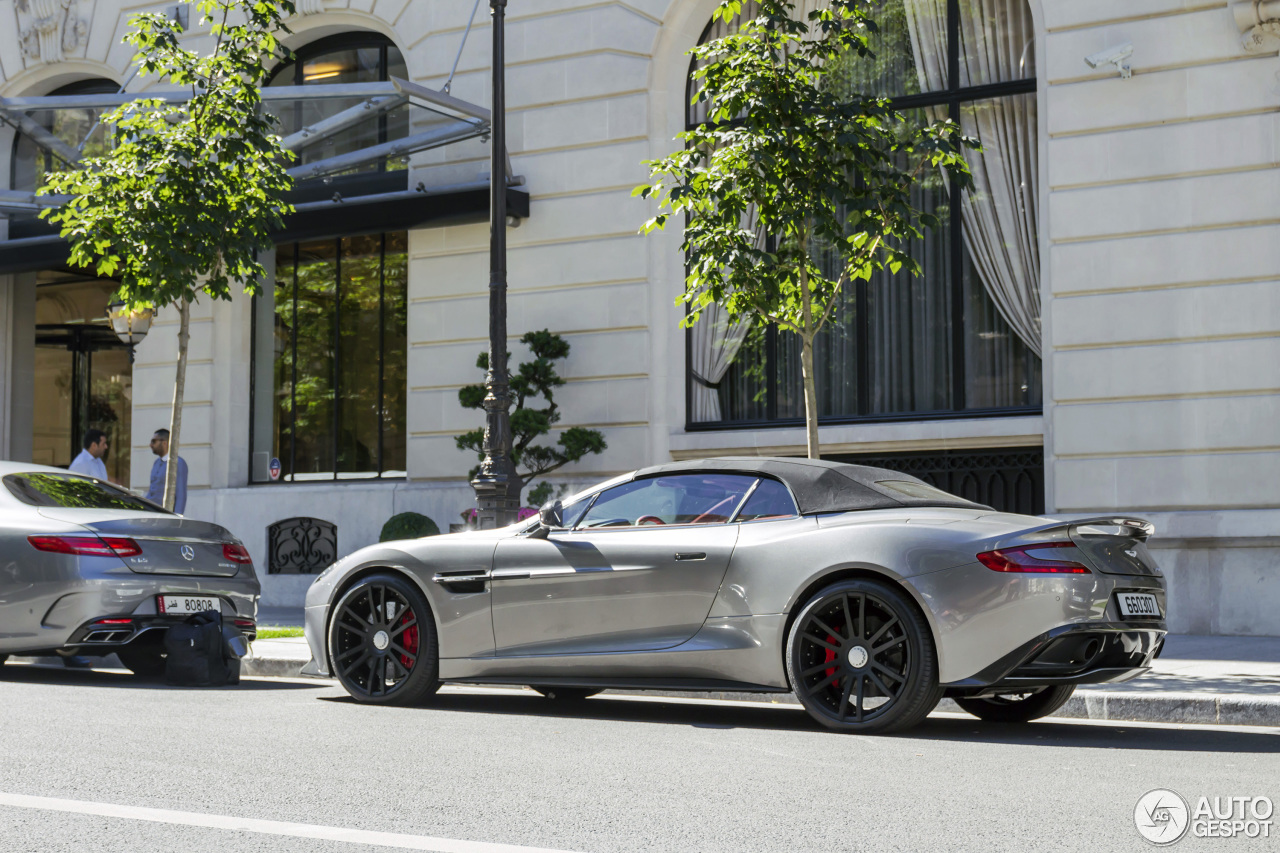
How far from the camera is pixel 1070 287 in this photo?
12781 millimetres

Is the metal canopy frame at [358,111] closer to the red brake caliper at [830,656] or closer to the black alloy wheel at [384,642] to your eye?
the black alloy wheel at [384,642]

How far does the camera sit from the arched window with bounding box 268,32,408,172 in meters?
15.4

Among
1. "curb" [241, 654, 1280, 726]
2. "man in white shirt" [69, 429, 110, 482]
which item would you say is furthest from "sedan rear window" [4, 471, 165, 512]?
"curb" [241, 654, 1280, 726]

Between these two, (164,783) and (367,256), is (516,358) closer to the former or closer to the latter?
(367,256)

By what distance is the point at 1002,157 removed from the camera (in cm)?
1368

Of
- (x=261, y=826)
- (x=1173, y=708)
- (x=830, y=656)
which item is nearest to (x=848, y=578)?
(x=830, y=656)

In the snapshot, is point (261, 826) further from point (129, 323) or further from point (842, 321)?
point (129, 323)

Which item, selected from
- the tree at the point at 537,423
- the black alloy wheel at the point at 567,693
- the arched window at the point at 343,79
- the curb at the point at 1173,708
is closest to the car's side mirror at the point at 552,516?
the black alloy wheel at the point at 567,693

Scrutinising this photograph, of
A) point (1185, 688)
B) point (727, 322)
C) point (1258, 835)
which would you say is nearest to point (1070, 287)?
point (727, 322)

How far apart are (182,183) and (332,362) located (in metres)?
4.70

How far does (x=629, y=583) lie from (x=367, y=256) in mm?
10918

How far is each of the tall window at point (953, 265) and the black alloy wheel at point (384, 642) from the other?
247 inches

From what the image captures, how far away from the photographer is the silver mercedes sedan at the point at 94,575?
8.59 meters

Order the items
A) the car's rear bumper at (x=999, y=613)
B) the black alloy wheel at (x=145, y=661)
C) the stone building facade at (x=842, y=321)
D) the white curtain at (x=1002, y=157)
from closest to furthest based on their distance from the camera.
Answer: the car's rear bumper at (x=999, y=613) → the black alloy wheel at (x=145, y=661) → the stone building facade at (x=842, y=321) → the white curtain at (x=1002, y=157)
